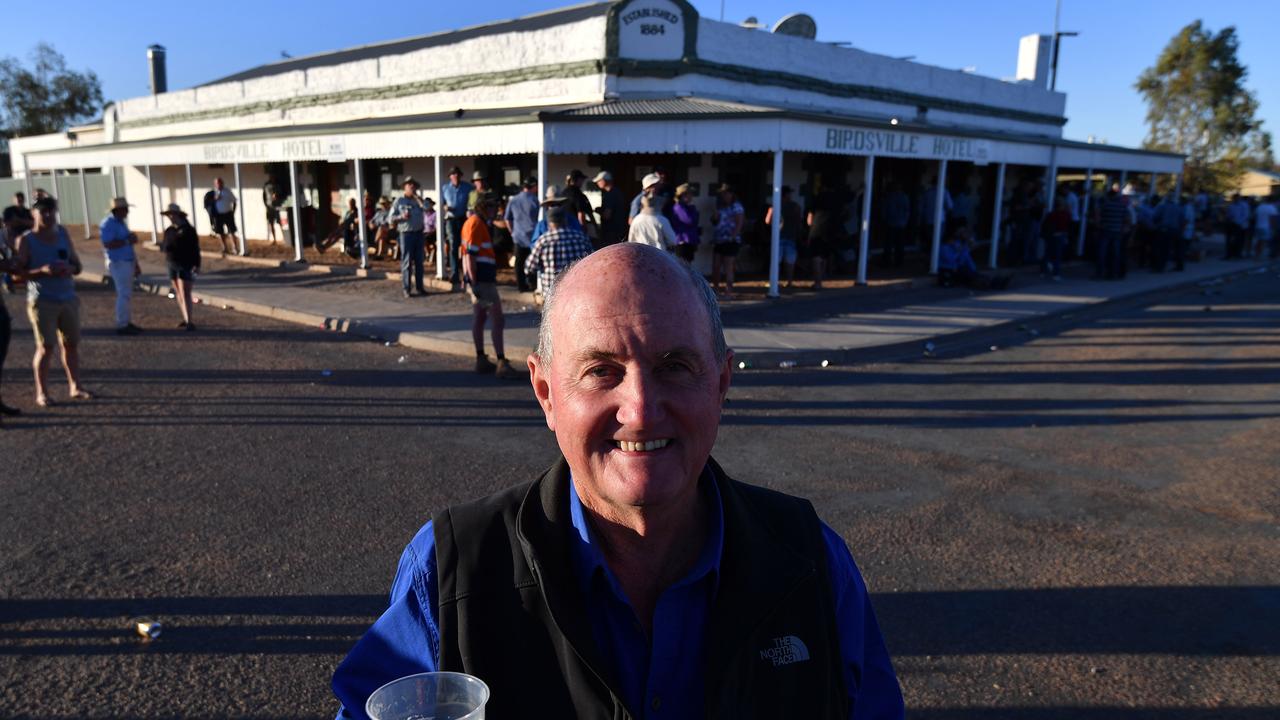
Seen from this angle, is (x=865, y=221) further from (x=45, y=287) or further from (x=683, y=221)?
(x=45, y=287)

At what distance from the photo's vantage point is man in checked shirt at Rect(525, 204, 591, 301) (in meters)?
8.55

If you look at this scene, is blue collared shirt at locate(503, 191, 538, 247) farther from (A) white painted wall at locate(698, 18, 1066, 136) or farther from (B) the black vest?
(B) the black vest

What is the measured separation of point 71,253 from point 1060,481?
8.81 meters

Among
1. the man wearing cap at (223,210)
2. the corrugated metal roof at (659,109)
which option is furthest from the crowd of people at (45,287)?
the man wearing cap at (223,210)

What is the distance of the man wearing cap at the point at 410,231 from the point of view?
14258 mm

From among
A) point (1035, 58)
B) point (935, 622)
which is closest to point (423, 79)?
point (935, 622)

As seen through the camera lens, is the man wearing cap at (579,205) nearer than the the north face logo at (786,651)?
No

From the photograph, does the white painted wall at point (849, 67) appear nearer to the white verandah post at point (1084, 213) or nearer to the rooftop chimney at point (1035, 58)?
the rooftop chimney at point (1035, 58)

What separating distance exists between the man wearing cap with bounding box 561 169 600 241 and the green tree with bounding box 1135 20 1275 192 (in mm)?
44098

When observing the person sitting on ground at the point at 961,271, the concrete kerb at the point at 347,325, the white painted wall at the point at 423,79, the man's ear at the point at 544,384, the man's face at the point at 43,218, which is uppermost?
the white painted wall at the point at 423,79

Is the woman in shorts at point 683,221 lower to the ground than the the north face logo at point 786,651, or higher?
higher

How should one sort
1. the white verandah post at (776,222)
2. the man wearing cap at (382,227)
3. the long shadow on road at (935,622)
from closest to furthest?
the long shadow on road at (935,622) → the white verandah post at (776,222) → the man wearing cap at (382,227)

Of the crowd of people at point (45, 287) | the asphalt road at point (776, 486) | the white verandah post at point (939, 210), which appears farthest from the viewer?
the white verandah post at point (939, 210)

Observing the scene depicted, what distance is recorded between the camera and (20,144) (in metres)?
41.2
